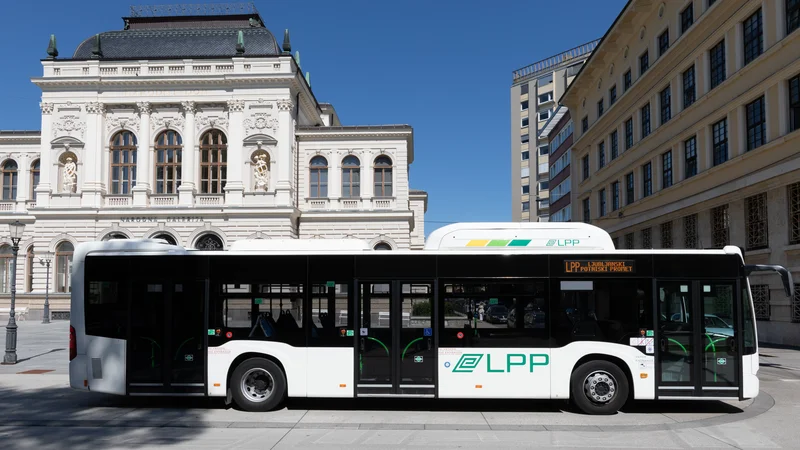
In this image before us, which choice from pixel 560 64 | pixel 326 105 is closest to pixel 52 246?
pixel 326 105

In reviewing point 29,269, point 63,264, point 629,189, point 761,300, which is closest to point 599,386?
point 761,300

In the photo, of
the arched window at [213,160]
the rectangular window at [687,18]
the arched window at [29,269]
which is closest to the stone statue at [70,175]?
the arched window at [29,269]

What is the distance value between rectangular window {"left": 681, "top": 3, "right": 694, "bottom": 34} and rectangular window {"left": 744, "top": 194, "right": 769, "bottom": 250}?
9.56 m

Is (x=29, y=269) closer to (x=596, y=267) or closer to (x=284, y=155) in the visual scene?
(x=284, y=155)

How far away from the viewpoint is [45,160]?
4500 centimetres

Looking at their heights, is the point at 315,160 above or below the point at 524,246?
above

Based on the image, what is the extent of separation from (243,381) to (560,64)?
97.7 meters

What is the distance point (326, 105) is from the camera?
66.6 metres

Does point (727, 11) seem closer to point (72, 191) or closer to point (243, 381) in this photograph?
point (243, 381)

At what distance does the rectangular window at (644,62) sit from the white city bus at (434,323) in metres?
27.5

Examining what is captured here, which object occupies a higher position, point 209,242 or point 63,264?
point 209,242

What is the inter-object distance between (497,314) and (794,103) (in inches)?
654

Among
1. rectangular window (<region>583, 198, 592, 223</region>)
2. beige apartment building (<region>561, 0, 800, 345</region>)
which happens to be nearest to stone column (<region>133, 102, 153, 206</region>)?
beige apartment building (<region>561, 0, 800, 345</region>)

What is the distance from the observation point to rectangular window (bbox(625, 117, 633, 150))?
1489 inches
